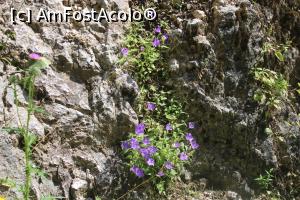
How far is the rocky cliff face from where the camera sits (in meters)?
3.42

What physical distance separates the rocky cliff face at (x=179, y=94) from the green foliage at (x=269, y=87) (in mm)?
75

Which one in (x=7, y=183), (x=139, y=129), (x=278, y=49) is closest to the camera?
(x=7, y=183)

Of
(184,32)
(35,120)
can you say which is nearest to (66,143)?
(35,120)

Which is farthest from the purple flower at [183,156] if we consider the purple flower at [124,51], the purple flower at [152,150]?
the purple flower at [124,51]

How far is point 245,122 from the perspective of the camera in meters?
4.25

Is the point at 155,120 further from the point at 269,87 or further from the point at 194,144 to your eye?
the point at 269,87

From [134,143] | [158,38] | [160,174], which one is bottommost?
[160,174]

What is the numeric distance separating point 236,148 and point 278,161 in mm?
477

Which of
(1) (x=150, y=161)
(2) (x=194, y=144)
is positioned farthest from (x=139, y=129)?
(2) (x=194, y=144)

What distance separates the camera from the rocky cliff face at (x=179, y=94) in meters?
3.42

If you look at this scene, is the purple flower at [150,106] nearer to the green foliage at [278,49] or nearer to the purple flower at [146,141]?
the purple flower at [146,141]

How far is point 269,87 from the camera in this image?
14.5 ft

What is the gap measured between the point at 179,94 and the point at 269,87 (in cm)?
89

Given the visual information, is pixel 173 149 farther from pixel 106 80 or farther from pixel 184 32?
pixel 184 32
